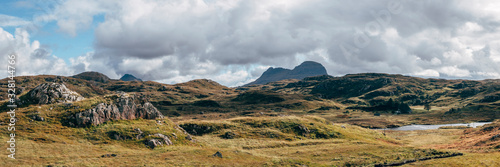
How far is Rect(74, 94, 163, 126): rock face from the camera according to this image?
6574 cm

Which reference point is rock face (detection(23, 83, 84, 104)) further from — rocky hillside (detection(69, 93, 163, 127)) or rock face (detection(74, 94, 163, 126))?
rock face (detection(74, 94, 163, 126))

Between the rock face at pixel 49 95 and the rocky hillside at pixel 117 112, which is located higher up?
the rock face at pixel 49 95

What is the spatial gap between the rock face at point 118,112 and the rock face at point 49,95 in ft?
41.4

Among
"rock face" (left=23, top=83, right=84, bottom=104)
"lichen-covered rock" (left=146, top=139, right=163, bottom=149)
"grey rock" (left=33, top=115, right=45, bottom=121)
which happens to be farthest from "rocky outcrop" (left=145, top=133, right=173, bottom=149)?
"rock face" (left=23, top=83, right=84, bottom=104)

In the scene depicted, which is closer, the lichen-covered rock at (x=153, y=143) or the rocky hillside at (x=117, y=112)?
the lichen-covered rock at (x=153, y=143)

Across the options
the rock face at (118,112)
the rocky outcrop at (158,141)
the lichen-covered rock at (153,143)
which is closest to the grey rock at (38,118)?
the rock face at (118,112)

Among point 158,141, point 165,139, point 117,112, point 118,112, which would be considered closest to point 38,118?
point 117,112

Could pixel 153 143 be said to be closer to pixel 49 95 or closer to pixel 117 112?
pixel 117 112

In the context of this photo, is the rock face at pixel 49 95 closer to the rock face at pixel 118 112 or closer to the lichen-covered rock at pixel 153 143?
the rock face at pixel 118 112

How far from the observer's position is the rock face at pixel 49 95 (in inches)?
2771

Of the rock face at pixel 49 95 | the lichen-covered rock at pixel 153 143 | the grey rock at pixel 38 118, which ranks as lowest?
the lichen-covered rock at pixel 153 143

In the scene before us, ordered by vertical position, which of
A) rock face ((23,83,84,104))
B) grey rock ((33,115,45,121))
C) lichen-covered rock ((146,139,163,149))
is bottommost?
lichen-covered rock ((146,139,163,149))

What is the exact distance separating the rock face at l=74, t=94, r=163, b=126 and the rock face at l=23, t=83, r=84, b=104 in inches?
497

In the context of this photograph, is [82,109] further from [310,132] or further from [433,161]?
[433,161]
